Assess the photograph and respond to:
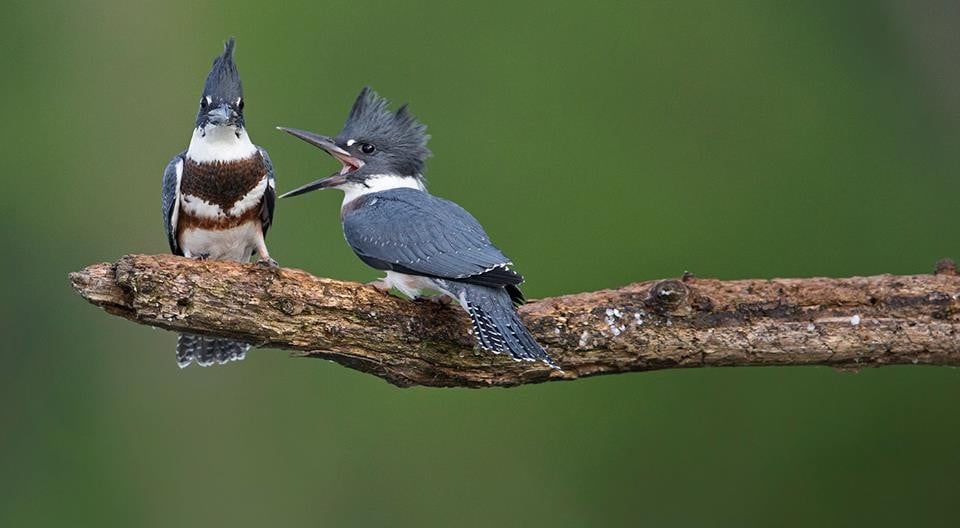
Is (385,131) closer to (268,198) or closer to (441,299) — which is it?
(268,198)

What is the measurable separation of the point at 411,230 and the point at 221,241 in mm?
→ 670

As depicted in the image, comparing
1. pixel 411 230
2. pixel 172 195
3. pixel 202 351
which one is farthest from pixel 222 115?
pixel 202 351

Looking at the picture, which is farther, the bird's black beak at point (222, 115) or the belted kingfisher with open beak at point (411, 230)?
the bird's black beak at point (222, 115)

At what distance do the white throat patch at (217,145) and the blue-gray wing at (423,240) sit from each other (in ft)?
1.27

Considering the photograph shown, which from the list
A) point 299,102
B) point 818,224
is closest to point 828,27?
point 818,224

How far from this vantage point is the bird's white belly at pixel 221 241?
148 inches

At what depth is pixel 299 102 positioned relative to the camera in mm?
5656

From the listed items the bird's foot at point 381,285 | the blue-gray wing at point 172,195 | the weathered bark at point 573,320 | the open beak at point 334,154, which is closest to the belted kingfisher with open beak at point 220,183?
the blue-gray wing at point 172,195

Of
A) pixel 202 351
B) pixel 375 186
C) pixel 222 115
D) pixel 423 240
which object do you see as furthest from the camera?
pixel 202 351

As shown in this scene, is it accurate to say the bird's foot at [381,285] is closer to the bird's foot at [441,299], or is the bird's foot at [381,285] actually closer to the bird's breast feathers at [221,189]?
the bird's foot at [441,299]

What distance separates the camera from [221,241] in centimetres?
379

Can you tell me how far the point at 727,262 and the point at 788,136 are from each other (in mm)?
691

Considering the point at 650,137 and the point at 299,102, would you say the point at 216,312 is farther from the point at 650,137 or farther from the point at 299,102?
the point at 650,137

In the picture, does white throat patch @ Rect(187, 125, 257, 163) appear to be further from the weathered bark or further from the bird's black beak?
the weathered bark
